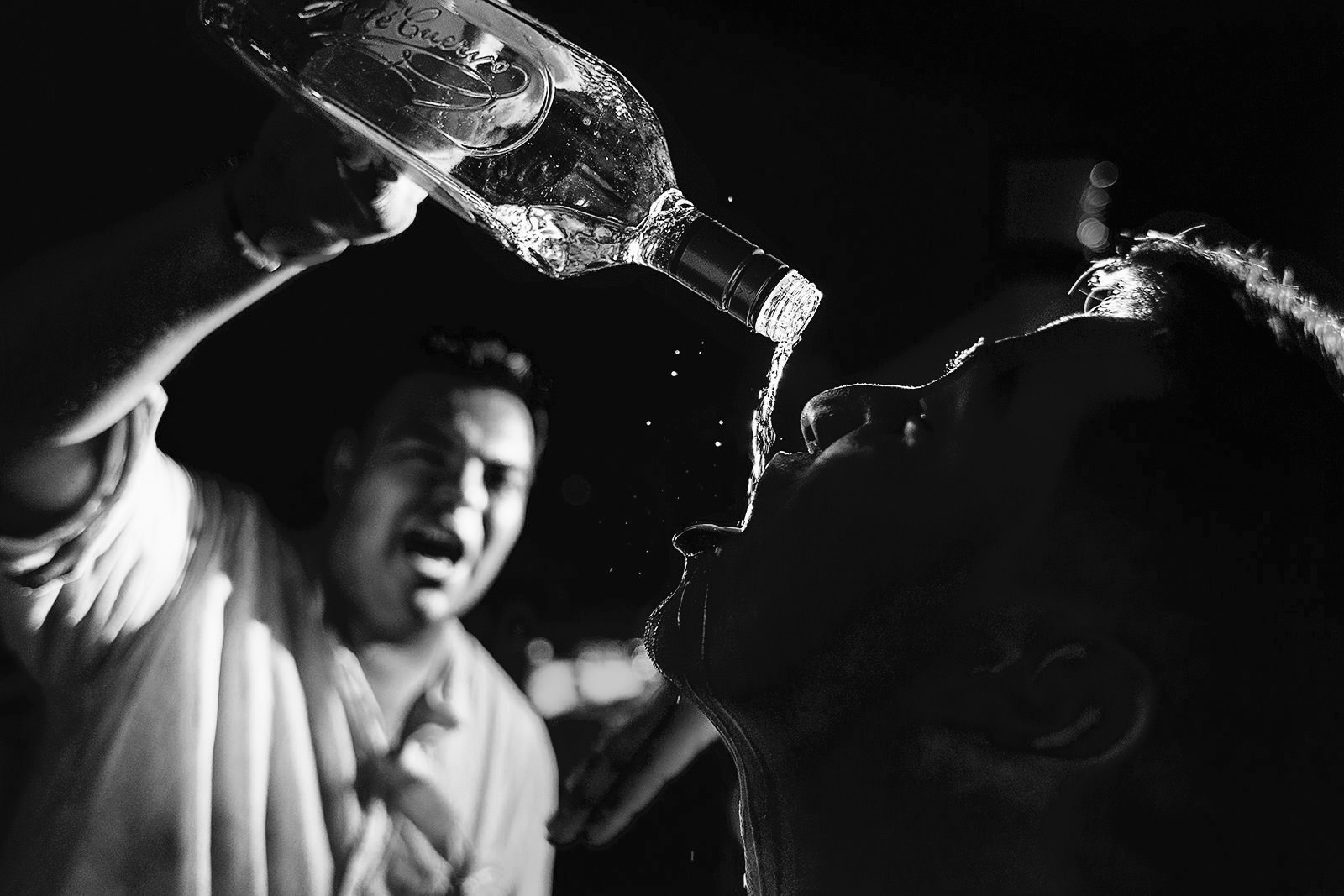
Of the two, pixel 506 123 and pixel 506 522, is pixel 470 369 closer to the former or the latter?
pixel 506 522

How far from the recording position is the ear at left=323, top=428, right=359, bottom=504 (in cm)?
160

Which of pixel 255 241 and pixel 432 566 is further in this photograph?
pixel 432 566

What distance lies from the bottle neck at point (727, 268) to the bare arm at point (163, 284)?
21 centimetres

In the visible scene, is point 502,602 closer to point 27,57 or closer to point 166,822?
point 166,822

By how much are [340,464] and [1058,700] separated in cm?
128

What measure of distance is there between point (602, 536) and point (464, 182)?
1023mm

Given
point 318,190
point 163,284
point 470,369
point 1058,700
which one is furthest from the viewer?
point 470,369

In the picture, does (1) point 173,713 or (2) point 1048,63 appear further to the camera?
(2) point 1048,63

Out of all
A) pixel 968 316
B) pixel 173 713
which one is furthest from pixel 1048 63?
pixel 173 713

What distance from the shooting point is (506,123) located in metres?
0.79

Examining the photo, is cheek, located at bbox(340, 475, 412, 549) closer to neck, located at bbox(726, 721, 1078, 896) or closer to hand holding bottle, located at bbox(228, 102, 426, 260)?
hand holding bottle, located at bbox(228, 102, 426, 260)

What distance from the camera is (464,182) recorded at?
2.64 ft

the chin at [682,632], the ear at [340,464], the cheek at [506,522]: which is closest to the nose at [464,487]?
the cheek at [506,522]

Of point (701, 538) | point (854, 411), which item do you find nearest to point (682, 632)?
point (701, 538)
